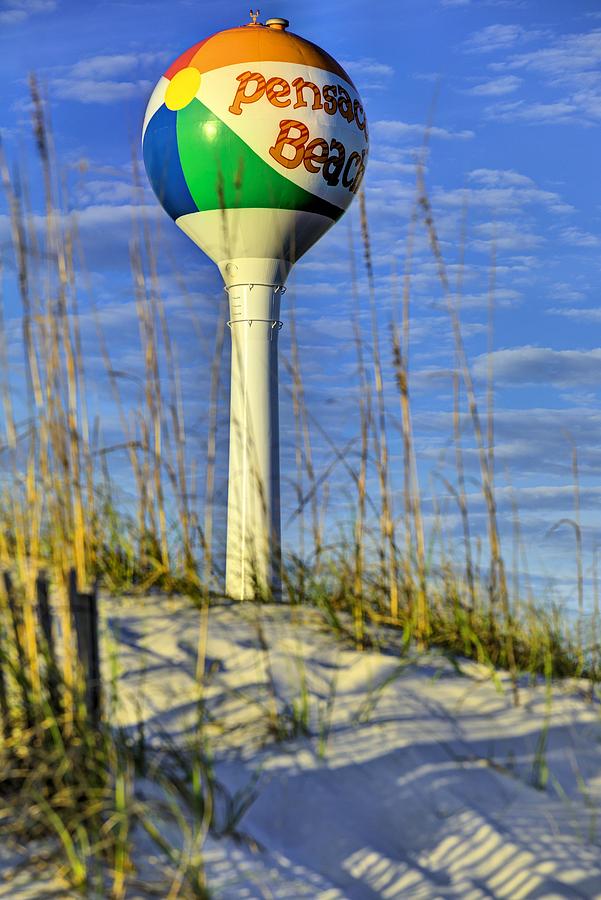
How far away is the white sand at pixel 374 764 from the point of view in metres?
2.60

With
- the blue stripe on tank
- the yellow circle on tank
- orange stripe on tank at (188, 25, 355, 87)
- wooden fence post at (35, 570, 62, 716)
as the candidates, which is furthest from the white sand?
orange stripe on tank at (188, 25, 355, 87)

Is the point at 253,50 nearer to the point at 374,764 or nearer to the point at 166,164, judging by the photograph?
the point at 166,164

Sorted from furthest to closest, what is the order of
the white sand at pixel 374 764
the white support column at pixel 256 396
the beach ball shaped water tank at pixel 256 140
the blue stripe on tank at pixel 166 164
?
the blue stripe on tank at pixel 166 164
the white support column at pixel 256 396
the beach ball shaped water tank at pixel 256 140
the white sand at pixel 374 764

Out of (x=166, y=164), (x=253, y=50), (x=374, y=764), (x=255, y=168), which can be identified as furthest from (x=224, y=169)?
(x=374, y=764)

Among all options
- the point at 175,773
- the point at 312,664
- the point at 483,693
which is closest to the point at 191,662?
the point at 312,664

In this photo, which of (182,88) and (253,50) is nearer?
(253,50)

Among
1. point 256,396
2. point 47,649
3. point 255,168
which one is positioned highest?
point 255,168

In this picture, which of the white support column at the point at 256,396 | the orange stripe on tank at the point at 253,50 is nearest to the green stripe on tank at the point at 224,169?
the orange stripe on tank at the point at 253,50

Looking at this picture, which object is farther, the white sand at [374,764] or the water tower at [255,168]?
the water tower at [255,168]

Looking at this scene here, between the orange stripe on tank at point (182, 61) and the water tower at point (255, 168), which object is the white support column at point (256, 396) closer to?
the water tower at point (255, 168)

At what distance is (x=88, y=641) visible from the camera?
2.63 meters

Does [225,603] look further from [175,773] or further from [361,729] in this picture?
[175,773]

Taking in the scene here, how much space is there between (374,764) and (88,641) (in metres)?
0.91

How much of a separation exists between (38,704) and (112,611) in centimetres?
102
